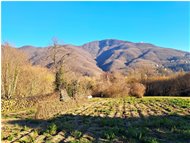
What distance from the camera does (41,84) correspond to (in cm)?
3922

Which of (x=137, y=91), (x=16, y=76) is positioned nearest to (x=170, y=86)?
(x=137, y=91)

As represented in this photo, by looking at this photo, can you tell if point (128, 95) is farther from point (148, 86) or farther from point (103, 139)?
point (103, 139)

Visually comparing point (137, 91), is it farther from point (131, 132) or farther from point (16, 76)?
point (131, 132)

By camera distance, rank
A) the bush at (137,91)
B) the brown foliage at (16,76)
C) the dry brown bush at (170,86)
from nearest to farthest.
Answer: the brown foliage at (16,76) → the bush at (137,91) → the dry brown bush at (170,86)

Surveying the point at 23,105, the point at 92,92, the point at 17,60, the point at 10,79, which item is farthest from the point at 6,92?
the point at 92,92

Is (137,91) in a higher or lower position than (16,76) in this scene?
lower

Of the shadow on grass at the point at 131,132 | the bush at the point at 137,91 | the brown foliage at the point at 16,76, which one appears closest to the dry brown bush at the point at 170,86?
the bush at the point at 137,91

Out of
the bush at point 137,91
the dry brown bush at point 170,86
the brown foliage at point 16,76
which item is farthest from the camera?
the dry brown bush at point 170,86

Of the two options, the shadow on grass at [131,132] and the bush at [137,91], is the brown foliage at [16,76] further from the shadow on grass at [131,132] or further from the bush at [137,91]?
the shadow on grass at [131,132]

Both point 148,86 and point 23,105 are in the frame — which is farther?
point 148,86

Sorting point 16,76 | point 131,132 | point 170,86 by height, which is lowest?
point 131,132

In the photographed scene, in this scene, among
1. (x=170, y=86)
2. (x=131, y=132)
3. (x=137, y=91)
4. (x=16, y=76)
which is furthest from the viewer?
(x=170, y=86)

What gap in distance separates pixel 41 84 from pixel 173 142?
31497mm

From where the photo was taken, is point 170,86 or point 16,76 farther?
point 170,86
